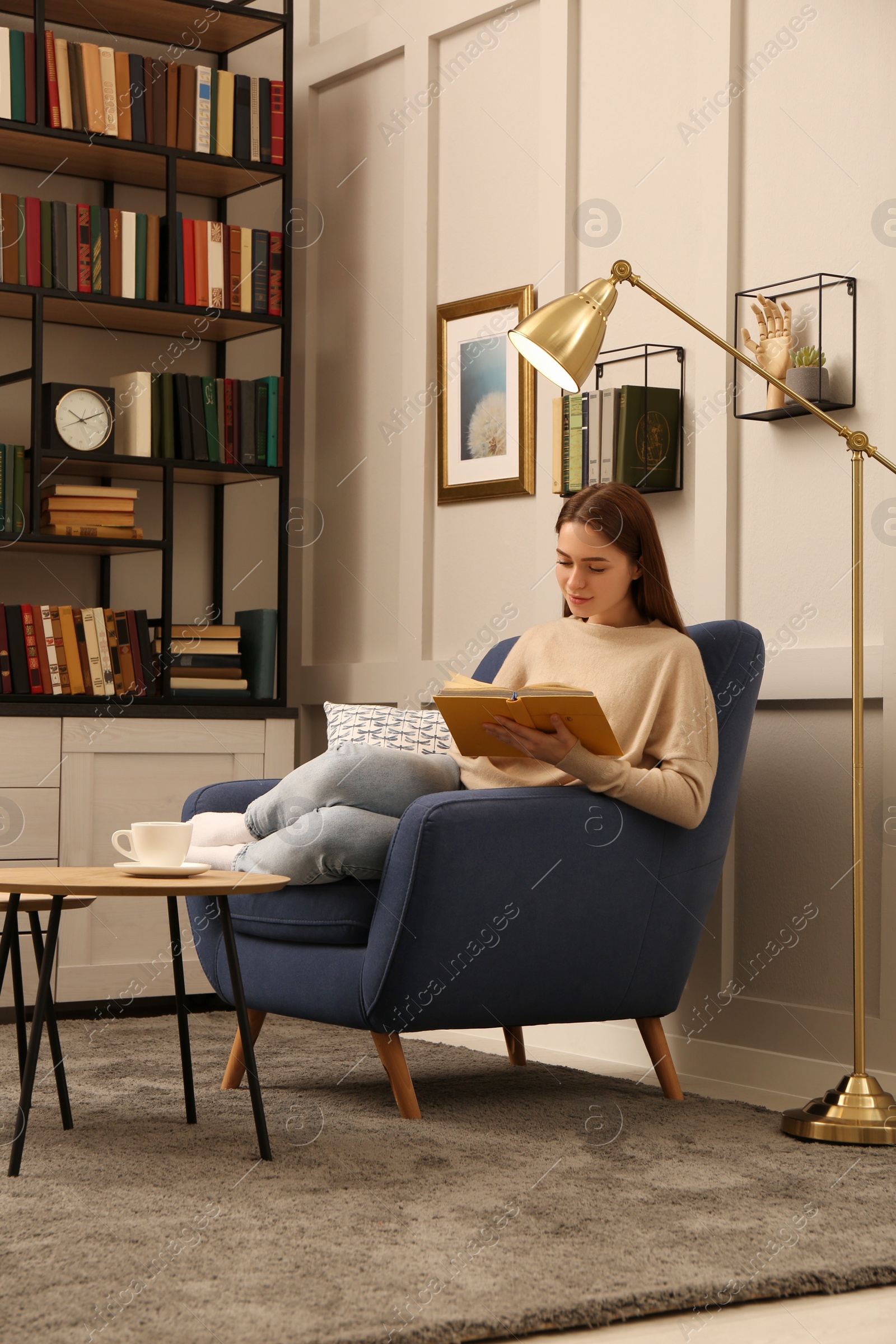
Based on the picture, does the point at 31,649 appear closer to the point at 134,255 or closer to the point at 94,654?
the point at 94,654

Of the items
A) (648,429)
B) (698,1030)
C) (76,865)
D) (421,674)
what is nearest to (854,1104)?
(698,1030)

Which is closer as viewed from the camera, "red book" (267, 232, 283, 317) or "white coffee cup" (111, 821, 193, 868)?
"white coffee cup" (111, 821, 193, 868)

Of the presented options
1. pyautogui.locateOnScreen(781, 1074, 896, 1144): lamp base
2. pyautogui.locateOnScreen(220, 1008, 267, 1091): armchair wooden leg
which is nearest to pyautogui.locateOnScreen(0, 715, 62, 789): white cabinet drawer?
pyautogui.locateOnScreen(220, 1008, 267, 1091): armchair wooden leg

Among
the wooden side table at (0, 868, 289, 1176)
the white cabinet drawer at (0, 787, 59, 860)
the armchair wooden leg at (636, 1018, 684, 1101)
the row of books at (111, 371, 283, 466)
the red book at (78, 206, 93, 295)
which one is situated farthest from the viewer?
the row of books at (111, 371, 283, 466)

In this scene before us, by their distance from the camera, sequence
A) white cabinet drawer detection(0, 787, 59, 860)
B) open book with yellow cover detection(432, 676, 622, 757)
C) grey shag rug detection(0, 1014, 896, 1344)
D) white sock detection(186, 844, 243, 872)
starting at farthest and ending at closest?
white cabinet drawer detection(0, 787, 59, 860) < white sock detection(186, 844, 243, 872) < open book with yellow cover detection(432, 676, 622, 757) < grey shag rug detection(0, 1014, 896, 1344)

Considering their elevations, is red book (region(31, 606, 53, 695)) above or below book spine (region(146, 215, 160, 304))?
below

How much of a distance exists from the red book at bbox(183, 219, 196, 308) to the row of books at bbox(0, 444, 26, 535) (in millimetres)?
626

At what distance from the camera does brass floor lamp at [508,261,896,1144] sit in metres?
2.48

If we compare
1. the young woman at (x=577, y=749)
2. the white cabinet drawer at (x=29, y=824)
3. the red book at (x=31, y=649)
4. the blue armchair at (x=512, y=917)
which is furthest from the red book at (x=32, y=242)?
the blue armchair at (x=512, y=917)

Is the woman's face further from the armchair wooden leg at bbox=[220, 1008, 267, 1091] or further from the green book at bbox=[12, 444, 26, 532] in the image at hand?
the green book at bbox=[12, 444, 26, 532]

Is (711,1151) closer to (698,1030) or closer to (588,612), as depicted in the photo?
(698,1030)

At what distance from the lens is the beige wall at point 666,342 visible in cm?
290

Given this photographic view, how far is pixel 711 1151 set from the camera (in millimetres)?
2363

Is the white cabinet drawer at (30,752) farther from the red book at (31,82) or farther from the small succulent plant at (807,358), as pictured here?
the small succulent plant at (807,358)
